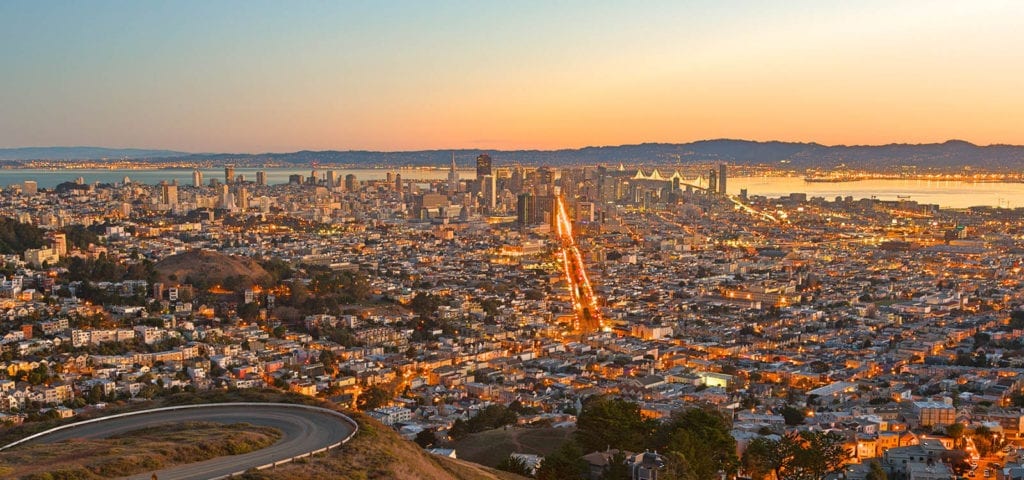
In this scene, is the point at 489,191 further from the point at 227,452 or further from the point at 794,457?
the point at 227,452

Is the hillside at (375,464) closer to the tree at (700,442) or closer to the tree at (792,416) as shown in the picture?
the tree at (700,442)

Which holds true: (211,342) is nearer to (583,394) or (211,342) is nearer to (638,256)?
(583,394)

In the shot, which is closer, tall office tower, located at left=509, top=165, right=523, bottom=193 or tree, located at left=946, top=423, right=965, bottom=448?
tree, located at left=946, top=423, right=965, bottom=448

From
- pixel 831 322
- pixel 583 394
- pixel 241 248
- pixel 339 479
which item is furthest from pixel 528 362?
pixel 241 248

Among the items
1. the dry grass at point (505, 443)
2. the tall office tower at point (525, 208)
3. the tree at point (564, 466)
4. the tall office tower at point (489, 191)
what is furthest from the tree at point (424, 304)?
the tall office tower at point (489, 191)

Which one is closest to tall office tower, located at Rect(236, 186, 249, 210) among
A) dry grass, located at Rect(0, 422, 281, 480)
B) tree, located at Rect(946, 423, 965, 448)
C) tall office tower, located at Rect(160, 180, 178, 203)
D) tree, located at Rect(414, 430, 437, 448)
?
tall office tower, located at Rect(160, 180, 178, 203)

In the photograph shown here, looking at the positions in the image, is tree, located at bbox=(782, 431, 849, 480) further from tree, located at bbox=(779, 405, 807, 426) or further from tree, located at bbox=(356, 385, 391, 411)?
tree, located at bbox=(356, 385, 391, 411)
